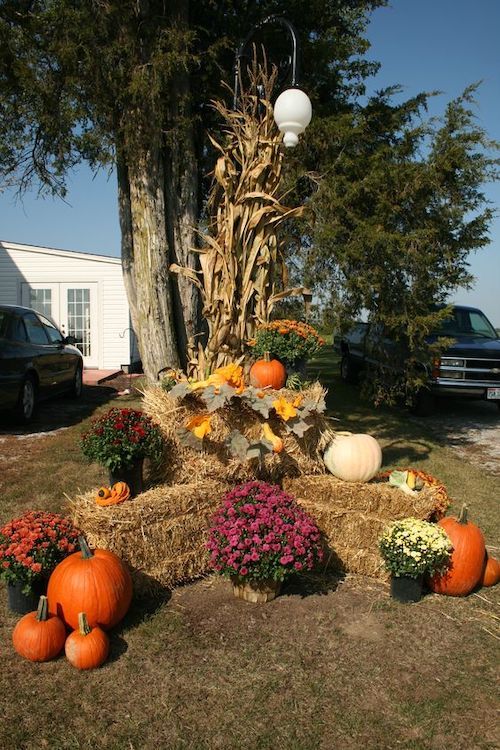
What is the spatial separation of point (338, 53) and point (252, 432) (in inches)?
253

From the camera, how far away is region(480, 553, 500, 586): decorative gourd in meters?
4.20

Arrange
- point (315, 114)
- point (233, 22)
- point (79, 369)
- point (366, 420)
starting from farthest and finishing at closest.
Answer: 1. point (79, 369)
2. point (366, 420)
3. point (315, 114)
4. point (233, 22)

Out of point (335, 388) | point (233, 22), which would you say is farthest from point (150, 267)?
point (335, 388)

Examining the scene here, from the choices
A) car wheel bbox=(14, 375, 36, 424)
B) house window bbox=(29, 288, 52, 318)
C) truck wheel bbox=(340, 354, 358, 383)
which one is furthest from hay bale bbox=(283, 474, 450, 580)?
house window bbox=(29, 288, 52, 318)

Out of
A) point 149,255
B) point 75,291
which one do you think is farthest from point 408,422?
point 75,291

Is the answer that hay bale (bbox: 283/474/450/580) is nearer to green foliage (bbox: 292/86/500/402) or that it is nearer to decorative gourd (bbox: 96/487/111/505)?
decorative gourd (bbox: 96/487/111/505)

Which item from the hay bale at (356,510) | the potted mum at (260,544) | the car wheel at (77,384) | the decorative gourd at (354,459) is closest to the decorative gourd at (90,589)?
the potted mum at (260,544)

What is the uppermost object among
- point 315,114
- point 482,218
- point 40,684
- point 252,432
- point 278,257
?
point 315,114

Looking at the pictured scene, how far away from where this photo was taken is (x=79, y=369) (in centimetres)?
1153

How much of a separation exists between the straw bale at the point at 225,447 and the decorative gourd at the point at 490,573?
139 centimetres

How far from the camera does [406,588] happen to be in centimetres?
391

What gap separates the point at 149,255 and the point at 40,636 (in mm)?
4919

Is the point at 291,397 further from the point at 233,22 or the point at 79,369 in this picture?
the point at 79,369

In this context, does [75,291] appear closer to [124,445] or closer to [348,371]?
[348,371]
